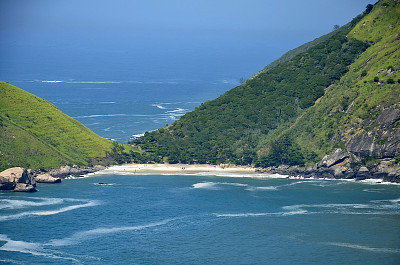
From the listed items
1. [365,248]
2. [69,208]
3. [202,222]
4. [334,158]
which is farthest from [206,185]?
[365,248]

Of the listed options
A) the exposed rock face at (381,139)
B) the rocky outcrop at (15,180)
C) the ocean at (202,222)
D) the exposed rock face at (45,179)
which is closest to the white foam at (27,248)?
the ocean at (202,222)

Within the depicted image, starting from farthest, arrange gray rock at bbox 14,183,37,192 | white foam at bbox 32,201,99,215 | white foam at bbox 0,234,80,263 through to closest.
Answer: gray rock at bbox 14,183,37,192 → white foam at bbox 32,201,99,215 → white foam at bbox 0,234,80,263

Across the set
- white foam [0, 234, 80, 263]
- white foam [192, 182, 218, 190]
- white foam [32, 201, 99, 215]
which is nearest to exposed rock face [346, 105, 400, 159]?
white foam [192, 182, 218, 190]

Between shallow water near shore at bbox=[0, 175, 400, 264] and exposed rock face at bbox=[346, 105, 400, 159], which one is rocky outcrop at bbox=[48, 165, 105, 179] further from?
exposed rock face at bbox=[346, 105, 400, 159]

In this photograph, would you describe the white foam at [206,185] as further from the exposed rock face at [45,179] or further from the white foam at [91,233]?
the exposed rock face at [45,179]

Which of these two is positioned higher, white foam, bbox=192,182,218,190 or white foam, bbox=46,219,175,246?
white foam, bbox=192,182,218,190

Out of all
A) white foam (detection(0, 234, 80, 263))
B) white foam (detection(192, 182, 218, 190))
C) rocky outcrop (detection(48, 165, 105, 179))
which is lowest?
white foam (detection(0, 234, 80, 263))
